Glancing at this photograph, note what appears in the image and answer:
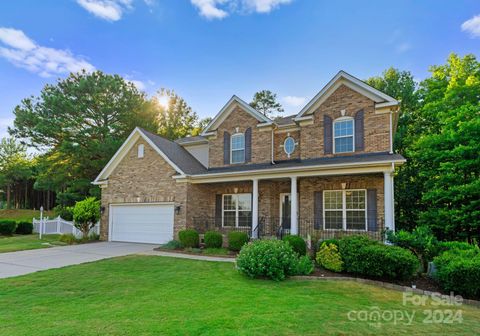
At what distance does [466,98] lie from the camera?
1686 cm

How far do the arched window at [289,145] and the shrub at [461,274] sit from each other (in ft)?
27.4

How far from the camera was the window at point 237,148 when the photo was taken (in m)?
16.3

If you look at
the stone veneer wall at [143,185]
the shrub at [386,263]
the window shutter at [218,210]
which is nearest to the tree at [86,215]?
the stone veneer wall at [143,185]

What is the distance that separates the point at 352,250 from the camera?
8773 mm

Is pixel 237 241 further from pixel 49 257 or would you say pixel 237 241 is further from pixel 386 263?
pixel 49 257

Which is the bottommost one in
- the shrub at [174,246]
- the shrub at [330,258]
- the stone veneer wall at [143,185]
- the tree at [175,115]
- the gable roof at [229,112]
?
the shrub at [174,246]

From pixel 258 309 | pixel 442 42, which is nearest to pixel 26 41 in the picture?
pixel 258 309

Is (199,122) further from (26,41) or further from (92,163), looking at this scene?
(26,41)

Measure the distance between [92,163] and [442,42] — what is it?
975 inches

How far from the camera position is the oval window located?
50.3 ft

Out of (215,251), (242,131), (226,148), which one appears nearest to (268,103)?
(242,131)

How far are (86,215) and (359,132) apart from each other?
1475 cm

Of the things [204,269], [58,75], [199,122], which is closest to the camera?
[204,269]

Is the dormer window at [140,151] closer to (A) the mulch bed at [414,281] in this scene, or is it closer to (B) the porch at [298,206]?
(B) the porch at [298,206]
